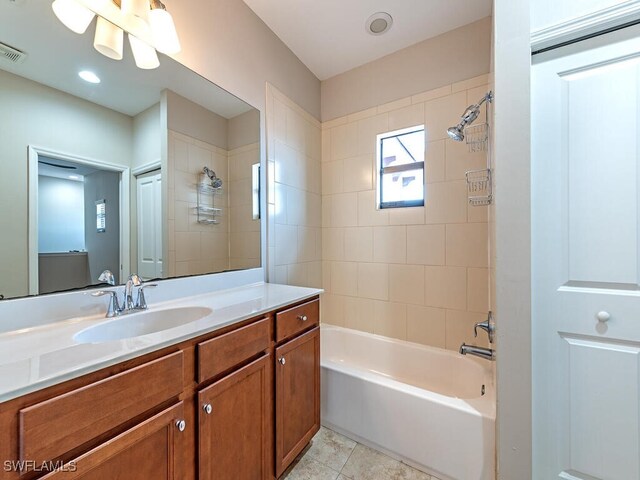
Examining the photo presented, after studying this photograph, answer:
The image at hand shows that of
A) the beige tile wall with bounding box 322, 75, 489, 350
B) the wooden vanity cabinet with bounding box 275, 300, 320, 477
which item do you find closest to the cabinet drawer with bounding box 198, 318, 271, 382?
the wooden vanity cabinet with bounding box 275, 300, 320, 477

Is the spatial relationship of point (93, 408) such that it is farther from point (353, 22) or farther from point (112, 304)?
point (353, 22)

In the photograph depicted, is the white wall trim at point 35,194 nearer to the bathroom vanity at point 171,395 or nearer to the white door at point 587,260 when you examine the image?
the bathroom vanity at point 171,395

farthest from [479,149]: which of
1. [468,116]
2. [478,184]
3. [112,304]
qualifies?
[112,304]

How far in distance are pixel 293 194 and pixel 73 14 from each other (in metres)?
1.47

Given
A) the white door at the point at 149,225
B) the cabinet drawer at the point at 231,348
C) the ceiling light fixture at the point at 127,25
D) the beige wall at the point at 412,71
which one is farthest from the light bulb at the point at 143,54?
the beige wall at the point at 412,71

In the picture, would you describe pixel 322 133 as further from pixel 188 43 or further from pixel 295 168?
pixel 188 43

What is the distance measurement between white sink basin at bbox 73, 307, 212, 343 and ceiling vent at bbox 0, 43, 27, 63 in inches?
38.5

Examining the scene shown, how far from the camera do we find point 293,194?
2.20m

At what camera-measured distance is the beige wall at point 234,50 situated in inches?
57.5

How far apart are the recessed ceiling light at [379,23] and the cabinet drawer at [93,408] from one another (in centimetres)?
230

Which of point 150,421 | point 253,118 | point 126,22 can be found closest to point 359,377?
point 150,421

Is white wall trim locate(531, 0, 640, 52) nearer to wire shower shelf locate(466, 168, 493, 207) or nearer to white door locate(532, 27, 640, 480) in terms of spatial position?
white door locate(532, 27, 640, 480)

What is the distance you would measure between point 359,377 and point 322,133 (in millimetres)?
2102

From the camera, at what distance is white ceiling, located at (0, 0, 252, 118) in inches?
37.7
